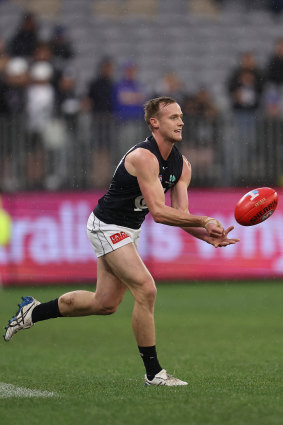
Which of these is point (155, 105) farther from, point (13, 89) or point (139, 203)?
point (13, 89)

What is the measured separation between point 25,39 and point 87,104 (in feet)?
6.16

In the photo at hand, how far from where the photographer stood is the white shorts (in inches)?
299

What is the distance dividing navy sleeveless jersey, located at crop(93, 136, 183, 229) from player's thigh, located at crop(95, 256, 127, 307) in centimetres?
37

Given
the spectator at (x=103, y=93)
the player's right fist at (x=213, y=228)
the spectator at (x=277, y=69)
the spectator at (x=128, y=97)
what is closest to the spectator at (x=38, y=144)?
the spectator at (x=103, y=93)

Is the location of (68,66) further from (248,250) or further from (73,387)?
(73,387)

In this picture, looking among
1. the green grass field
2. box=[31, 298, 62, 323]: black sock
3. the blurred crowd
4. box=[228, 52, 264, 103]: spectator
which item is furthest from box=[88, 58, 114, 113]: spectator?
box=[31, 298, 62, 323]: black sock

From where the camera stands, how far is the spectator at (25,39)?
18844 mm

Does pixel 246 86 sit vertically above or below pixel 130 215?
above

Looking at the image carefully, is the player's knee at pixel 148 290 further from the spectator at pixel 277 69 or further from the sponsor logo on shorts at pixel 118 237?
the spectator at pixel 277 69

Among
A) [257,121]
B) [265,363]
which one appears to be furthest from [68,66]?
[265,363]

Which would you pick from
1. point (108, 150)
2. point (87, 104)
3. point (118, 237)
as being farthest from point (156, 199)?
point (87, 104)

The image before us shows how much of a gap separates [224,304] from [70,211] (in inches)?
146

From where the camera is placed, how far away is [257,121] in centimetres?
1705

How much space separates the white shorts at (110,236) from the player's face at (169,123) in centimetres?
80
